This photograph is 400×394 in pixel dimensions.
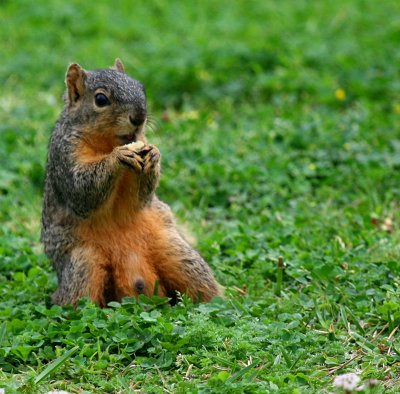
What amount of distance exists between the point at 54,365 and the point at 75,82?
1.77 m

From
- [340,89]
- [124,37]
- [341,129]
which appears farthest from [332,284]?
[124,37]

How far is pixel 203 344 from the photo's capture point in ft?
16.0

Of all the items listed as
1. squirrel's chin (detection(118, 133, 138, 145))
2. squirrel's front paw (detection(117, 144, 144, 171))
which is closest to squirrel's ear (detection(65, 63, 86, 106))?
squirrel's chin (detection(118, 133, 138, 145))

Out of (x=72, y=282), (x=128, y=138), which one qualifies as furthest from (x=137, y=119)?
(x=72, y=282)

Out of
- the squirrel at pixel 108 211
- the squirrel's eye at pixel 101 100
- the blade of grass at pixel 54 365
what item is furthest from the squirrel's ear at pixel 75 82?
the blade of grass at pixel 54 365

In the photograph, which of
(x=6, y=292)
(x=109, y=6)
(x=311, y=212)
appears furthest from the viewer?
(x=109, y=6)

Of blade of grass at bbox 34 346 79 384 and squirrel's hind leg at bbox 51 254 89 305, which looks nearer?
blade of grass at bbox 34 346 79 384

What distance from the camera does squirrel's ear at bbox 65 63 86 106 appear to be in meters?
5.68

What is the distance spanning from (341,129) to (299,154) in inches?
19.2

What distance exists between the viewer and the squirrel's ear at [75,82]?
224 inches

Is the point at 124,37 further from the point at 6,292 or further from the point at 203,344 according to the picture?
the point at 203,344

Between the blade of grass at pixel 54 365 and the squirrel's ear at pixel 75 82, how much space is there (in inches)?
63.0

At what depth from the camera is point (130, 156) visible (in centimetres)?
527

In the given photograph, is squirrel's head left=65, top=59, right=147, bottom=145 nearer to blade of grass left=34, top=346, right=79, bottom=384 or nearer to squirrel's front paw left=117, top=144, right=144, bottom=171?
squirrel's front paw left=117, top=144, right=144, bottom=171
